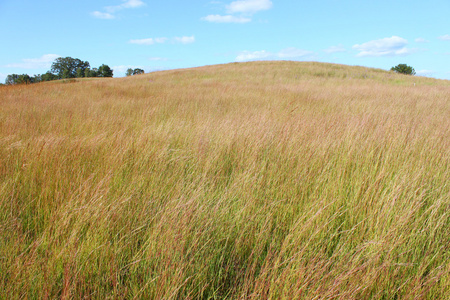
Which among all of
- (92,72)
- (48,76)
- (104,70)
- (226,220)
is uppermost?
(104,70)

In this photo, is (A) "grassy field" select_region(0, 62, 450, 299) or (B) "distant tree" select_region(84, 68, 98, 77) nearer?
(A) "grassy field" select_region(0, 62, 450, 299)

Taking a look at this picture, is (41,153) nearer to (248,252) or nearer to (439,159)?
(248,252)

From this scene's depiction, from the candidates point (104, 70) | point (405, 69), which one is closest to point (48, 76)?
point (104, 70)

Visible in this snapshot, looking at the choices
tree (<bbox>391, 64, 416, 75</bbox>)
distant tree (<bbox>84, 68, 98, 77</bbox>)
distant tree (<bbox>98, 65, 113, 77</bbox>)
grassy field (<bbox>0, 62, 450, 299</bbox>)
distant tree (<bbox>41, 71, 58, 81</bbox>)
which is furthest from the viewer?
distant tree (<bbox>41, 71, 58, 81</bbox>)

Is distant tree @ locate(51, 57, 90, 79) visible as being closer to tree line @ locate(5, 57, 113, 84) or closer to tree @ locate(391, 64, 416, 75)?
tree line @ locate(5, 57, 113, 84)

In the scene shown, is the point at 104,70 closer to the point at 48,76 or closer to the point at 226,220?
the point at 48,76

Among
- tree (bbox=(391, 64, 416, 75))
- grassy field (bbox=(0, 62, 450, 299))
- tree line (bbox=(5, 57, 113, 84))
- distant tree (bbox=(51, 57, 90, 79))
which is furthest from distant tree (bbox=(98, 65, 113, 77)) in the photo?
grassy field (bbox=(0, 62, 450, 299))

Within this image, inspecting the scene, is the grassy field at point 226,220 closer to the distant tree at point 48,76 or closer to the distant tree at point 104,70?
the distant tree at point 104,70

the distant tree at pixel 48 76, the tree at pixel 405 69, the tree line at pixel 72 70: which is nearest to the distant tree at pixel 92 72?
the tree line at pixel 72 70

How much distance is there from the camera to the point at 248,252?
1.33 m

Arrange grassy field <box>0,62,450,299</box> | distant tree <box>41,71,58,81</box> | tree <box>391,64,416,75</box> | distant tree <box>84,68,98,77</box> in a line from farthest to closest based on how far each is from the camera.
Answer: distant tree <box>41,71,58,81</box>, distant tree <box>84,68,98,77</box>, tree <box>391,64,416,75</box>, grassy field <box>0,62,450,299</box>

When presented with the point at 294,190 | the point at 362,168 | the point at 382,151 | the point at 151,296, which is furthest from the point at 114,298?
the point at 382,151

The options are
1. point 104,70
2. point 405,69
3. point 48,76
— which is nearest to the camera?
point 405,69

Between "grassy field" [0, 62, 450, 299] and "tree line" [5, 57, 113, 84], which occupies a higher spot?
"tree line" [5, 57, 113, 84]
